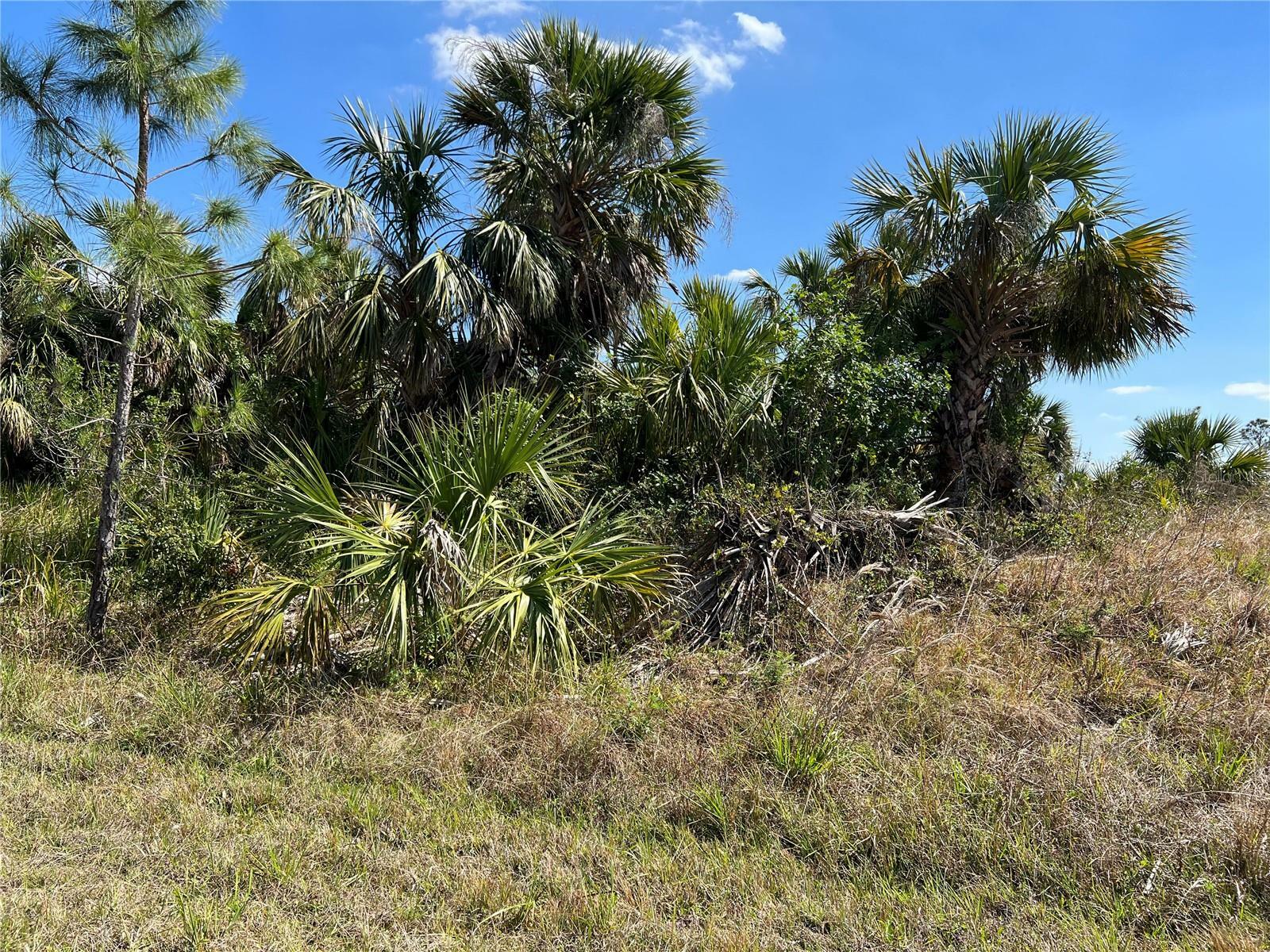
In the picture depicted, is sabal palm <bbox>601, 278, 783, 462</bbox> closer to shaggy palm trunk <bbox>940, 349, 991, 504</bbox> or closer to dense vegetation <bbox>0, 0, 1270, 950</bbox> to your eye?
dense vegetation <bbox>0, 0, 1270, 950</bbox>

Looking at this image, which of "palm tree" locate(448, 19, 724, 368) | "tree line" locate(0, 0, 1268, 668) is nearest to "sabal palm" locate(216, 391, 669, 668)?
"tree line" locate(0, 0, 1268, 668)

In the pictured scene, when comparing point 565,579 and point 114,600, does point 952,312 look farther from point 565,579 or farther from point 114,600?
point 114,600

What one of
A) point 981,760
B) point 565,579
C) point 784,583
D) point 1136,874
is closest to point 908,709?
point 981,760

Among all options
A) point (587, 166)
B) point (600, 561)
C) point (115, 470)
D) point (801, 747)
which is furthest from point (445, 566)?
point (587, 166)

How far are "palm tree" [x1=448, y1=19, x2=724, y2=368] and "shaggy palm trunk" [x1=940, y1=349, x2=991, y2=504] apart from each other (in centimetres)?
399

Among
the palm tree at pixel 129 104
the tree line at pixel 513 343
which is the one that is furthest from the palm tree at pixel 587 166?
the palm tree at pixel 129 104

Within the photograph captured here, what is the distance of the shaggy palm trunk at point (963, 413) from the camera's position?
404 inches

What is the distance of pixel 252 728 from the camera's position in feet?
17.8

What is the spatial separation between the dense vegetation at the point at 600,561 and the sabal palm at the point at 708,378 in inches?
1.9

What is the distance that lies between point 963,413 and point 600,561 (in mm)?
6219

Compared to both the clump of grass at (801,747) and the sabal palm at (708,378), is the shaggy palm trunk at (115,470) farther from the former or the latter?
the clump of grass at (801,747)

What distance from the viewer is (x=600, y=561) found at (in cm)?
630

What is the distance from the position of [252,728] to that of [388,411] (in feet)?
16.1

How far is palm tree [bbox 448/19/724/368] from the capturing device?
10109 millimetres
